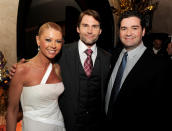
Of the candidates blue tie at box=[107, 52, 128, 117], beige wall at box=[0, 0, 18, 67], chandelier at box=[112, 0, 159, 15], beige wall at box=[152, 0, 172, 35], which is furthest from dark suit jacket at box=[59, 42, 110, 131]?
beige wall at box=[152, 0, 172, 35]

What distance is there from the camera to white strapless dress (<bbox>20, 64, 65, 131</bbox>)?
4.84 feet

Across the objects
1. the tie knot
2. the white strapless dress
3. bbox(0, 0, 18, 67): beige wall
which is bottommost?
the white strapless dress

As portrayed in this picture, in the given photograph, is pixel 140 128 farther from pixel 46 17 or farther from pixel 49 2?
pixel 49 2

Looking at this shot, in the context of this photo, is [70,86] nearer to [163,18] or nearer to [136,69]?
[136,69]

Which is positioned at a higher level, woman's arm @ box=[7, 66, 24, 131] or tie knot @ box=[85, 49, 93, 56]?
tie knot @ box=[85, 49, 93, 56]

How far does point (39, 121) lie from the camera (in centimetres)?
151

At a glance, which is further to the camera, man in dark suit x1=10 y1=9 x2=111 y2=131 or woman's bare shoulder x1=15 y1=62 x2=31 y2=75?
man in dark suit x1=10 y1=9 x2=111 y2=131

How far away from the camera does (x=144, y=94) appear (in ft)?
5.25

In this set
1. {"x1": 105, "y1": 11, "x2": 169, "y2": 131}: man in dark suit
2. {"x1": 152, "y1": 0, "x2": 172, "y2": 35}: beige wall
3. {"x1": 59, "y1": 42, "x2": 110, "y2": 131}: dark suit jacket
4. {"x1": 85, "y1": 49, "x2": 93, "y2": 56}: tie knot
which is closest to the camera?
{"x1": 105, "y1": 11, "x2": 169, "y2": 131}: man in dark suit

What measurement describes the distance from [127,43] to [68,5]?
2721mm

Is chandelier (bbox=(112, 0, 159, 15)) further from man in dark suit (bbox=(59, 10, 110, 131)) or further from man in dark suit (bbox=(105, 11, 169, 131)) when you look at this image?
man in dark suit (bbox=(105, 11, 169, 131))

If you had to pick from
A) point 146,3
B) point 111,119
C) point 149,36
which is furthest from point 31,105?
point 149,36

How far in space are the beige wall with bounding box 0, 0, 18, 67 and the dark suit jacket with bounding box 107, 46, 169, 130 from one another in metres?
1.67

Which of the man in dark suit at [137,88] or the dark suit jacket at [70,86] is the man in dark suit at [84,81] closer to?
the dark suit jacket at [70,86]
